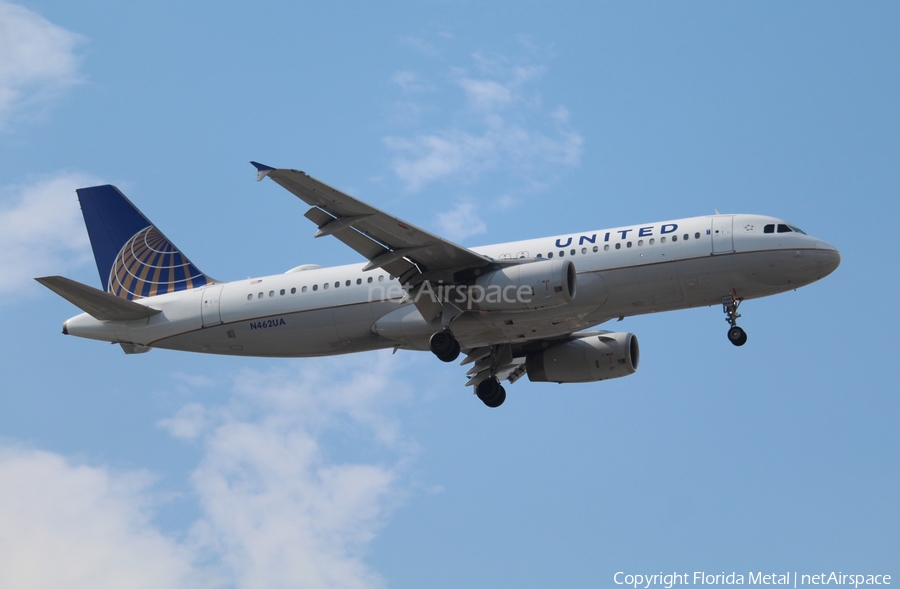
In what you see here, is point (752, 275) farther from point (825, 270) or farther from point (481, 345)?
point (481, 345)

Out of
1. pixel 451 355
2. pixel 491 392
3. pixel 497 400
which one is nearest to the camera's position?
pixel 451 355

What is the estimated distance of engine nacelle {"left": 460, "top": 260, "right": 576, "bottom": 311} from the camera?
31.9m

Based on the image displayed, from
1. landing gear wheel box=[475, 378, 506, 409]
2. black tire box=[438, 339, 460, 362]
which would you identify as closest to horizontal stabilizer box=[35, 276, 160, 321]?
black tire box=[438, 339, 460, 362]

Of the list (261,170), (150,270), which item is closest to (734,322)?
(261,170)

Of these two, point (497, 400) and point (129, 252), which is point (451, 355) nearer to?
point (497, 400)

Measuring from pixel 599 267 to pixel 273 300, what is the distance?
10522mm

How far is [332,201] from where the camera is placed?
98.7 feet

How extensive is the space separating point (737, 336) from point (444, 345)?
870cm

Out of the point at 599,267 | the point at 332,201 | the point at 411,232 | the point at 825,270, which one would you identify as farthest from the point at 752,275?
the point at 332,201

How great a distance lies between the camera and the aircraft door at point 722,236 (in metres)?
33.0

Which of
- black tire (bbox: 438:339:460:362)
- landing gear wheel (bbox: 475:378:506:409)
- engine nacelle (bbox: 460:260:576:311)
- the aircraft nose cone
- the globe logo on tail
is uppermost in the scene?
the globe logo on tail

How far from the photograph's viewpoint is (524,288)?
32406mm

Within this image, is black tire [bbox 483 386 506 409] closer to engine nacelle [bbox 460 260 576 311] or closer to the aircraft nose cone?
engine nacelle [bbox 460 260 576 311]

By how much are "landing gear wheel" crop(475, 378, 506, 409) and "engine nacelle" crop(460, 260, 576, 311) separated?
6005 mm
